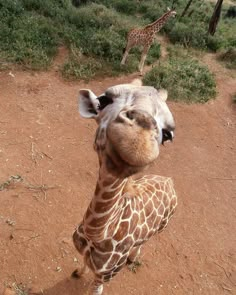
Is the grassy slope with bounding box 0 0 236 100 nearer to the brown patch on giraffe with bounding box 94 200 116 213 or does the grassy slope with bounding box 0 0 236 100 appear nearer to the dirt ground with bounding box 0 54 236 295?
the dirt ground with bounding box 0 54 236 295

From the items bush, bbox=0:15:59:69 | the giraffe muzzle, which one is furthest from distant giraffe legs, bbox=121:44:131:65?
the giraffe muzzle

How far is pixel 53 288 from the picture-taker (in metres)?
4.16

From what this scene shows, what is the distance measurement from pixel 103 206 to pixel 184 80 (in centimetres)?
670

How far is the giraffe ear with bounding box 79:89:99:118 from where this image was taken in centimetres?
256

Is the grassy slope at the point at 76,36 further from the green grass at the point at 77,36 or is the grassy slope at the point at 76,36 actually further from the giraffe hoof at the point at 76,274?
the giraffe hoof at the point at 76,274

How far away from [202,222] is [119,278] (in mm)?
1825

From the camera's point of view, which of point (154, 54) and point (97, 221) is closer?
point (97, 221)

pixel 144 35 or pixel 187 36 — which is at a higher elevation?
pixel 144 35

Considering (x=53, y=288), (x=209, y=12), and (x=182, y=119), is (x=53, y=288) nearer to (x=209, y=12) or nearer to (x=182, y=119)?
(x=182, y=119)

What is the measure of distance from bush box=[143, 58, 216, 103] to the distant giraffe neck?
18.7 feet

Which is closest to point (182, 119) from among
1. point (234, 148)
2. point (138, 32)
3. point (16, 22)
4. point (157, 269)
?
point (234, 148)

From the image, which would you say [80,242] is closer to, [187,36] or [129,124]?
[129,124]

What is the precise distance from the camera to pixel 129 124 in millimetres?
1874

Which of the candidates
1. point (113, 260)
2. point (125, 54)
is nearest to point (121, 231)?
point (113, 260)
